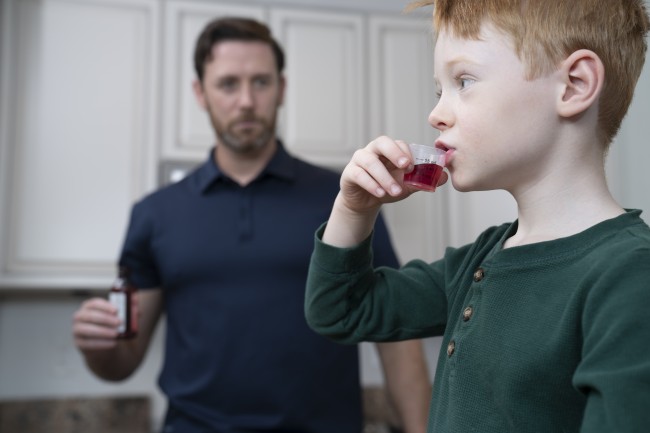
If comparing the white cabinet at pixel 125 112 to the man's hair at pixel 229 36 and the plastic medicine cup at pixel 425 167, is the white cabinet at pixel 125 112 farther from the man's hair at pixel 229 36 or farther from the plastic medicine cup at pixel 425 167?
the plastic medicine cup at pixel 425 167

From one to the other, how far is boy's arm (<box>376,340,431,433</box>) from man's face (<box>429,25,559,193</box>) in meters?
0.93

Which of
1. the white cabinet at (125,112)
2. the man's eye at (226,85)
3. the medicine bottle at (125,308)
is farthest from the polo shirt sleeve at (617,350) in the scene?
the white cabinet at (125,112)

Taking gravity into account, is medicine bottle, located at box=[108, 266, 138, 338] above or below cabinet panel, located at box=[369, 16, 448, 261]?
below

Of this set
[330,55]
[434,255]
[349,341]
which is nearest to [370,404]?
[434,255]

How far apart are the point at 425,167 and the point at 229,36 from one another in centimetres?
119

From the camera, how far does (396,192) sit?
70cm

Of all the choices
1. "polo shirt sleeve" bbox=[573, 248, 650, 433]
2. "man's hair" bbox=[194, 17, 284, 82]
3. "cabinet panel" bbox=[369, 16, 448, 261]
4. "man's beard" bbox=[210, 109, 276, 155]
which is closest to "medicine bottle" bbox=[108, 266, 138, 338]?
"man's beard" bbox=[210, 109, 276, 155]

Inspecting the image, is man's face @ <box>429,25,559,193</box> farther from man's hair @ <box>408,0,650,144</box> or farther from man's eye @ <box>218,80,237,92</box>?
man's eye @ <box>218,80,237,92</box>

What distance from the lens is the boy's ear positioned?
1.94 ft

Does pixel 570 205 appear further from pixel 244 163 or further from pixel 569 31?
pixel 244 163

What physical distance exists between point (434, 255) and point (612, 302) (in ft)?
7.39

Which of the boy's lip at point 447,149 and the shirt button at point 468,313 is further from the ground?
the boy's lip at point 447,149

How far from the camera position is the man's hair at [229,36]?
5.70 feet

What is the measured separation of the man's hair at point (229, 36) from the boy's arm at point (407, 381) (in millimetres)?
796
